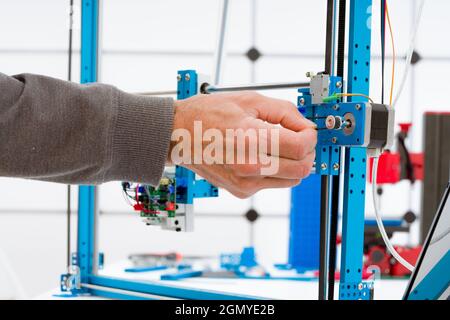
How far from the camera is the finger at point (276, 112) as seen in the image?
4.06 feet

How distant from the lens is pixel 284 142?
1.19 m

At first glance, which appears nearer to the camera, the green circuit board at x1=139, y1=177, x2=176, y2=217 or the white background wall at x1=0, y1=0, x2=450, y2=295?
the green circuit board at x1=139, y1=177, x2=176, y2=217

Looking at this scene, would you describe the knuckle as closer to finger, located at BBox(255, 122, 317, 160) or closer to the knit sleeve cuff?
finger, located at BBox(255, 122, 317, 160)

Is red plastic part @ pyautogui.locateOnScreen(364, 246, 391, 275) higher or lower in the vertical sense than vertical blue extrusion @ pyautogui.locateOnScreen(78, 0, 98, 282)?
lower

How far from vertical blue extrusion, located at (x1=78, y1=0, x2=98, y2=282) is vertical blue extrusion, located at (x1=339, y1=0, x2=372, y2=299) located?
1.46 metres

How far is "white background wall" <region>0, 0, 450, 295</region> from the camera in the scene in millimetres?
4363

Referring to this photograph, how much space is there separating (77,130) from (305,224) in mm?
2147

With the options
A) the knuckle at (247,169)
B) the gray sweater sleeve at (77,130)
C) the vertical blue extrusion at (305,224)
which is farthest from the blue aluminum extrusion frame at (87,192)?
the knuckle at (247,169)

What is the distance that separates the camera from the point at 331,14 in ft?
6.07

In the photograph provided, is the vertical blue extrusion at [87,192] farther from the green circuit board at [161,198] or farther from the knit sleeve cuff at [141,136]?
the knit sleeve cuff at [141,136]

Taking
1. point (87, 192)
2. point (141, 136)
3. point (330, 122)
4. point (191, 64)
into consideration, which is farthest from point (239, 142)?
point (191, 64)

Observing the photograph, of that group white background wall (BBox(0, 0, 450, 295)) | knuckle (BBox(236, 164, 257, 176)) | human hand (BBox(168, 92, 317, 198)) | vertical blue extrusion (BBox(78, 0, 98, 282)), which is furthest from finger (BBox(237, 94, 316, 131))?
white background wall (BBox(0, 0, 450, 295))
